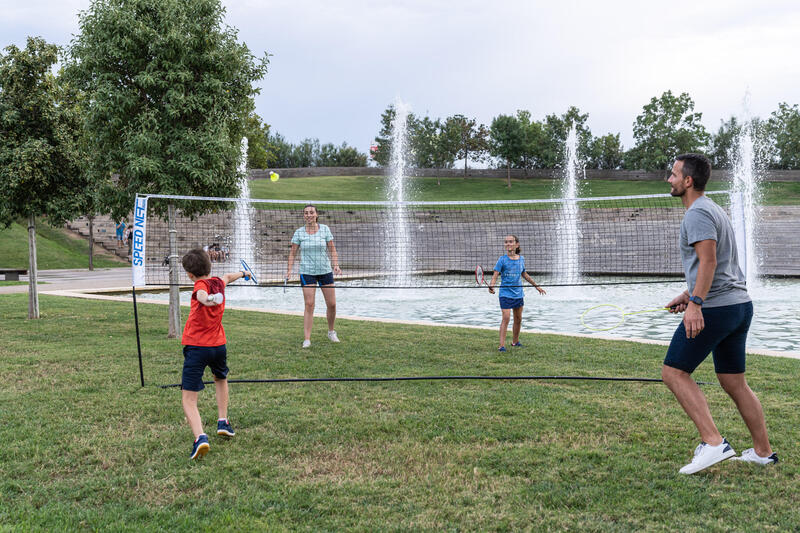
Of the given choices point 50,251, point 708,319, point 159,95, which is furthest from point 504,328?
point 50,251

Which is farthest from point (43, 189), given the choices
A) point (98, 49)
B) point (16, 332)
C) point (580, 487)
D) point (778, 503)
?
point (778, 503)

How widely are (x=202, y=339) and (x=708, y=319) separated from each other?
375cm

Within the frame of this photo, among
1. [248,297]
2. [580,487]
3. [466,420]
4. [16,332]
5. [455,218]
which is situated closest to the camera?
[580,487]

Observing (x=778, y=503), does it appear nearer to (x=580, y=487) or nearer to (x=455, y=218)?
(x=580, y=487)

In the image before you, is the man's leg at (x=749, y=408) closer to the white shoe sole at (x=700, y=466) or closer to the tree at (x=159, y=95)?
the white shoe sole at (x=700, y=466)

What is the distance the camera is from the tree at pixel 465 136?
69875mm

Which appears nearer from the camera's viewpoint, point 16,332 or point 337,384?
point 337,384

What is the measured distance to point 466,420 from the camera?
5.52 m

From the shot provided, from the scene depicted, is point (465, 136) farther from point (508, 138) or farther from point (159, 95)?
point (159, 95)

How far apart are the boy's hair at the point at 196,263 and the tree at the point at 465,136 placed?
66.2 m

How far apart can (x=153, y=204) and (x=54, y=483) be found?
6.64m

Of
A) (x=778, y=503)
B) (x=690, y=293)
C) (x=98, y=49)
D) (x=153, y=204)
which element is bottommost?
(x=778, y=503)

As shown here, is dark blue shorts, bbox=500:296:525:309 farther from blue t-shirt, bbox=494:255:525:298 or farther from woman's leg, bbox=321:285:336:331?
woman's leg, bbox=321:285:336:331

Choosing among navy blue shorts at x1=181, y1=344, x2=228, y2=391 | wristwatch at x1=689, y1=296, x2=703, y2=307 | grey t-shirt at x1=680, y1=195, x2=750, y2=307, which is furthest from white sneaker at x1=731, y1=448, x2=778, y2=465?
navy blue shorts at x1=181, y1=344, x2=228, y2=391
